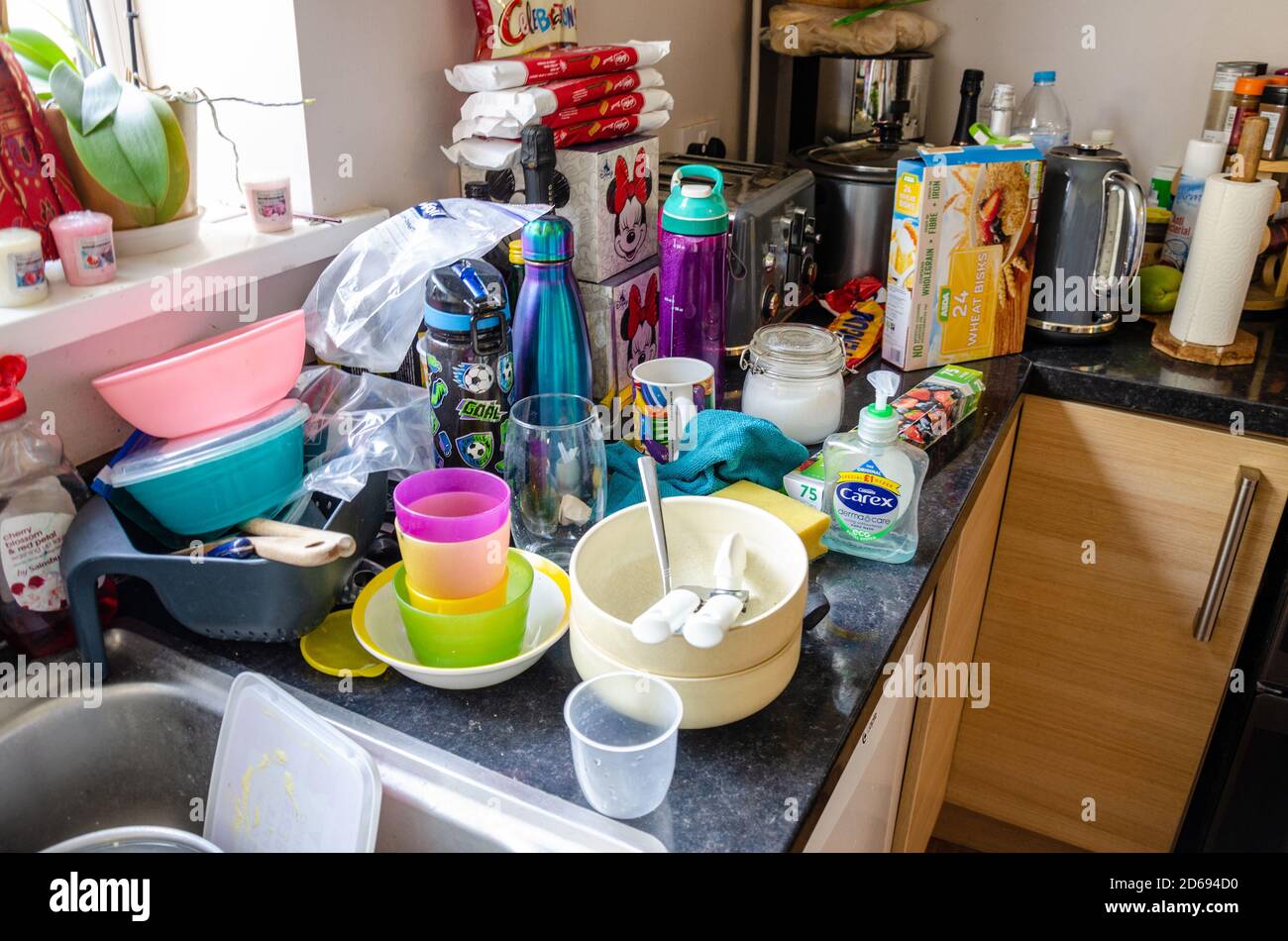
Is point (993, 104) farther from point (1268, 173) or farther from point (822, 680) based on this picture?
point (822, 680)

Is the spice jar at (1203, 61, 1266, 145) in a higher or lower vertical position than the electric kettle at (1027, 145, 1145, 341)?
higher

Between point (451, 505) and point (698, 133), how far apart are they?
1.14 metres

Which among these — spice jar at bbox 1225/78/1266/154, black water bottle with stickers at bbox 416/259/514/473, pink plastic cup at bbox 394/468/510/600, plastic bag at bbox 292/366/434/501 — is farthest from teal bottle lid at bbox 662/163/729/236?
spice jar at bbox 1225/78/1266/154

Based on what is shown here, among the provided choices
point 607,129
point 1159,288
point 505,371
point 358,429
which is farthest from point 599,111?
point 1159,288

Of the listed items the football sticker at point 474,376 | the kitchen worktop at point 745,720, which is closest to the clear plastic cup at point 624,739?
the kitchen worktop at point 745,720

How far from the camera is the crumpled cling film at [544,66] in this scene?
113 cm

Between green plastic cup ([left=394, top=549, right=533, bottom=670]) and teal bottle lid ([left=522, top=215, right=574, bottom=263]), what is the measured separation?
0.38 meters

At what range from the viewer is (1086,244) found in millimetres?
1396

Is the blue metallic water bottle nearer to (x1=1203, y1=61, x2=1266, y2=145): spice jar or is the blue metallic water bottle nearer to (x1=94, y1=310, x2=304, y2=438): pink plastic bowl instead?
(x1=94, y1=310, x2=304, y2=438): pink plastic bowl

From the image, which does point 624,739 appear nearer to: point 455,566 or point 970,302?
point 455,566

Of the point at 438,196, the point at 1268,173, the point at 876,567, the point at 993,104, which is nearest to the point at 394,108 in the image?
the point at 438,196

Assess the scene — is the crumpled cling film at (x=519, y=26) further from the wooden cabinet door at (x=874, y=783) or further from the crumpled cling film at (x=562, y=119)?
the wooden cabinet door at (x=874, y=783)

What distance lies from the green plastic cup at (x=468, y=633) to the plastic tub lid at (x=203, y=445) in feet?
0.62

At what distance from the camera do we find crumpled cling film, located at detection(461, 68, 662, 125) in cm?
111
